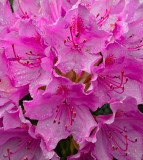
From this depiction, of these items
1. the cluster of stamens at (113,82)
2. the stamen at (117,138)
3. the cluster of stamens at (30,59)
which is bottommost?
the stamen at (117,138)

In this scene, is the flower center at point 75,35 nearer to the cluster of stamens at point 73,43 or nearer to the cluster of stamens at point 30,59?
the cluster of stamens at point 73,43

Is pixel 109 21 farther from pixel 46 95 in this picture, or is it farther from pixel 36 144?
pixel 36 144

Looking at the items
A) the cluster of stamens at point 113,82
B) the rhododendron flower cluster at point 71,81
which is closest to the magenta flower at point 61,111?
the rhododendron flower cluster at point 71,81

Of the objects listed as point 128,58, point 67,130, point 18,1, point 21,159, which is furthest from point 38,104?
point 18,1

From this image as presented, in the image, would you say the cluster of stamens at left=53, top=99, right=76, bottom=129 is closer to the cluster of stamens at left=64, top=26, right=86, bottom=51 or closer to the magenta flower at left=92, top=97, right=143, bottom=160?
the magenta flower at left=92, top=97, right=143, bottom=160

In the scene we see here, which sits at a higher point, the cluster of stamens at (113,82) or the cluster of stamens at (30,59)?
the cluster of stamens at (30,59)

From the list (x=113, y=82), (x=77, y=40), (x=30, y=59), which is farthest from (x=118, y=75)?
(x=30, y=59)

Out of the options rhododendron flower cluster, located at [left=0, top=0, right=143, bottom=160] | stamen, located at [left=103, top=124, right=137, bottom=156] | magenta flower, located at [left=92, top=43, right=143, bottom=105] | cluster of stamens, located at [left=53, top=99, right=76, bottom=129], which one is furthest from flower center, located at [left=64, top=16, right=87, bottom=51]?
stamen, located at [left=103, top=124, right=137, bottom=156]

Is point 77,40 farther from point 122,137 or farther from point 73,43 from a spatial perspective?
point 122,137
